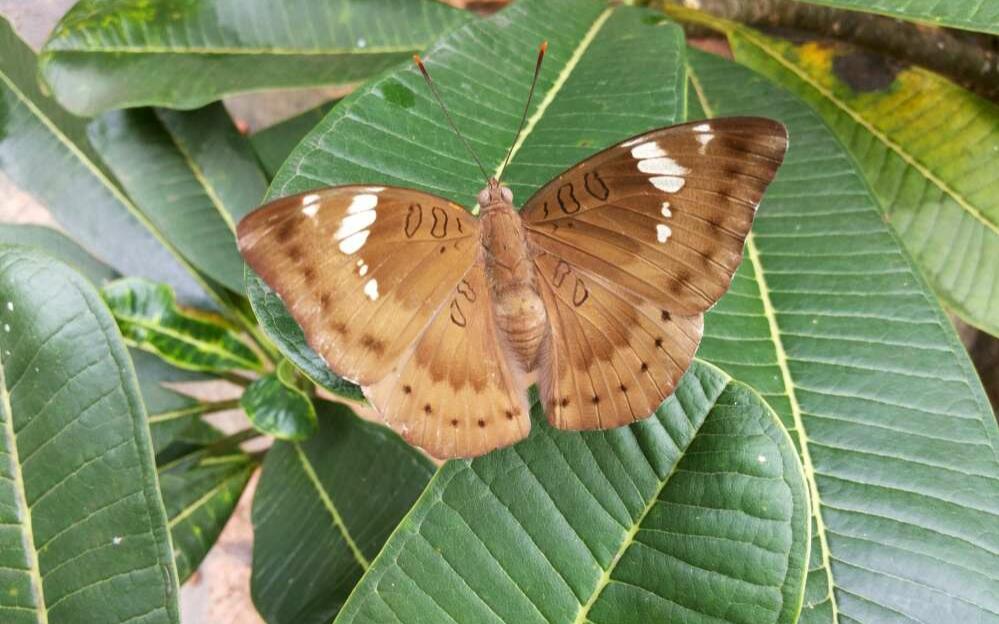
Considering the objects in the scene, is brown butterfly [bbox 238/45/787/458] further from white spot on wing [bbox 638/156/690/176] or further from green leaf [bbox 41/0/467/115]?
green leaf [bbox 41/0/467/115]

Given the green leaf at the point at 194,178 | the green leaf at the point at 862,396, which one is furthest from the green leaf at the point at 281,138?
the green leaf at the point at 862,396

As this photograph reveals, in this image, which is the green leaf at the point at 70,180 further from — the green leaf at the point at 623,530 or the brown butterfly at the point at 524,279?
the green leaf at the point at 623,530

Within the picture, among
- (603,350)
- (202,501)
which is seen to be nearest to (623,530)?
(603,350)

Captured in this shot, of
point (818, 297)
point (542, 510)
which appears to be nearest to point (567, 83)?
point (818, 297)

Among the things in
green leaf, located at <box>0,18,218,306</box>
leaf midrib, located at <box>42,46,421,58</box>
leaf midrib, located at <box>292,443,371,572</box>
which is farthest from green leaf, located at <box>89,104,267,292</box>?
leaf midrib, located at <box>292,443,371,572</box>

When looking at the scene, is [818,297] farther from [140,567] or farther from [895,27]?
[140,567]

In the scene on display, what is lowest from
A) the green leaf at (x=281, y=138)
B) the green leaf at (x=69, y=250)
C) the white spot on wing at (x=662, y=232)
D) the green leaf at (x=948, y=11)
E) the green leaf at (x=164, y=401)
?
the green leaf at (x=164, y=401)

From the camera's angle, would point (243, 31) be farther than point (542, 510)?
Yes
